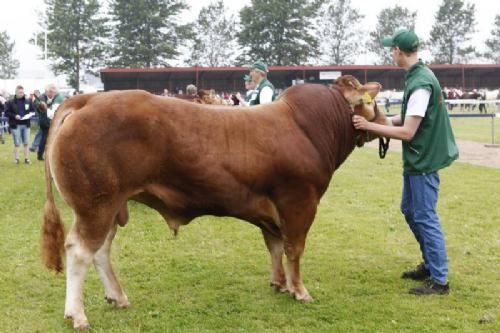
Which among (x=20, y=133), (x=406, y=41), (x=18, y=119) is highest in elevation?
(x=406, y=41)

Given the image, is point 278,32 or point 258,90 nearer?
point 258,90

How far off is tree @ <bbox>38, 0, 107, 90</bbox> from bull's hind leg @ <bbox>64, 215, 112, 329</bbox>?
56541mm

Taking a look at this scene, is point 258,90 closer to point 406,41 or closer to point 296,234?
point 406,41

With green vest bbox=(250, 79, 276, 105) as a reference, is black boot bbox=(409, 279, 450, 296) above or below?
below

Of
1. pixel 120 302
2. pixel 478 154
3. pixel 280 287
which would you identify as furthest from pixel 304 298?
pixel 478 154

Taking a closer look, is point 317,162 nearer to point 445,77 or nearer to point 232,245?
point 232,245

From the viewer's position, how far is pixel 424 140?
17.2 ft

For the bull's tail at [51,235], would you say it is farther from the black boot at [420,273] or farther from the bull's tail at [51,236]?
the black boot at [420,273]

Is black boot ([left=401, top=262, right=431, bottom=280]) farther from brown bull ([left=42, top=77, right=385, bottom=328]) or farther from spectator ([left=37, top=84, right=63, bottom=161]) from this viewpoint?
spectator ([left=37, top=84, right=63, bottom=161])

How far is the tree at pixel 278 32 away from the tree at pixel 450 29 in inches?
845

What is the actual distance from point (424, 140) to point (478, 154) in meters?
11.9

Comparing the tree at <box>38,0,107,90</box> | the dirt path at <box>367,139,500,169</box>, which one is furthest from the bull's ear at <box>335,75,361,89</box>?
the tree at <box>38,0,107,90</box>

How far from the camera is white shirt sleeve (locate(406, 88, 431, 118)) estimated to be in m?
5.11

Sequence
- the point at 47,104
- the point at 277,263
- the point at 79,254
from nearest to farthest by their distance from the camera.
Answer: the point at 79,254 < the point at 277,263 < the point at 47,104
